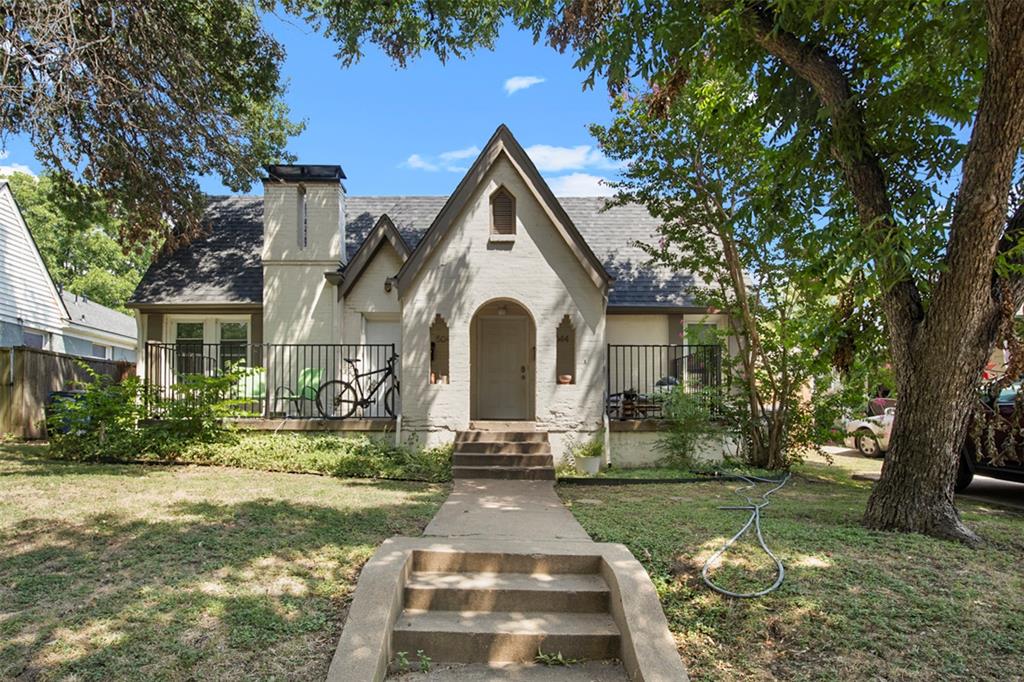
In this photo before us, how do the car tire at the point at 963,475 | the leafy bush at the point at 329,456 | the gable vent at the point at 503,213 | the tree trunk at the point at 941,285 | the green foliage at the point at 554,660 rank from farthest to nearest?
the gable vent at the point at 503,213, the leafy bush at the point at 329,456, the car tire at the point at 963,475, the tree trunk at the point at 941,285, the green foliage at the point at 554,660

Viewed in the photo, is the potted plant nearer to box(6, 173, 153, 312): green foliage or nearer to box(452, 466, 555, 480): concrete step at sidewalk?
box(452, 466, 555, 480): concrete step at sidewalk

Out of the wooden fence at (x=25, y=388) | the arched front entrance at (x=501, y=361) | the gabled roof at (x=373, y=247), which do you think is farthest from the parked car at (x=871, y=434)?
the wooden fence at (x=25, y=388)

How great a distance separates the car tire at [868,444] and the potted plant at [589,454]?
26.2 feet

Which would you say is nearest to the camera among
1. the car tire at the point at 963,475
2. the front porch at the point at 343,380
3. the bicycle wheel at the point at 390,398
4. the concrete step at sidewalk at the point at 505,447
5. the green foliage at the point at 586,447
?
the car tire at the point at 963,475

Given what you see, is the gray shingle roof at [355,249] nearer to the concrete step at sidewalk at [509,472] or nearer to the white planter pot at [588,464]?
the white planter pot at [588,464]

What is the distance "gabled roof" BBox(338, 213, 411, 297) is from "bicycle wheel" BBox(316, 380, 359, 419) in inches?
86.6

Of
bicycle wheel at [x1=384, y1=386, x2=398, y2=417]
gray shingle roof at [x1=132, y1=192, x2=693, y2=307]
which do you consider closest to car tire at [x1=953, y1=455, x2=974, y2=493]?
gray shingle roof at [x1=132, y1=192, x2=693, y2=307]

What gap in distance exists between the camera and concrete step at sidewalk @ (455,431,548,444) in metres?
10.6

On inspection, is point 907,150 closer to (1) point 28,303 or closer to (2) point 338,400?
(2) point 338,400

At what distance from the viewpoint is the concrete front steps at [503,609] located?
413 cm

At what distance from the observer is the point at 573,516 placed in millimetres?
6867

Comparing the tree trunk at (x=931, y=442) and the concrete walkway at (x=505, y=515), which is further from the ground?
the tree trunk at (x=931, y=442)

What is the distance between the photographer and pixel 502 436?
10.7 m

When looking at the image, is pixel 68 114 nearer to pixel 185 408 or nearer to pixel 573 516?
pixel 185 408
